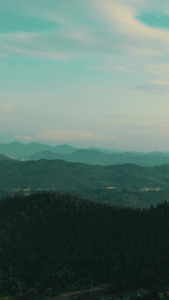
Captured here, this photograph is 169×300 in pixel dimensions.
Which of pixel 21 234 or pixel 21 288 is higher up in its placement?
pixel 21 234

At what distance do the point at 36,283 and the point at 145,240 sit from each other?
48.9m

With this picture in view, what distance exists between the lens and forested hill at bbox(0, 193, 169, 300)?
130750 millimetres

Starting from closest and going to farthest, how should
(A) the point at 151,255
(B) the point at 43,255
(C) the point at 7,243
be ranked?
(A) the point at 151,255 < (B) the point at 43,255 < (C) the point at 7,243

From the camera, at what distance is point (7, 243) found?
7057 inches

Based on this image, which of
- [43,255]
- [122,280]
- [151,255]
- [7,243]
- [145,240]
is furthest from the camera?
[7,243]

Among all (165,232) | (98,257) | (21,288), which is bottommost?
(21,288)

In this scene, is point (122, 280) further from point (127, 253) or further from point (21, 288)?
point (21, 288)

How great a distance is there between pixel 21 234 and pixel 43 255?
24.4m

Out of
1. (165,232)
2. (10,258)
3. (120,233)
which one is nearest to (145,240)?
(165,232)

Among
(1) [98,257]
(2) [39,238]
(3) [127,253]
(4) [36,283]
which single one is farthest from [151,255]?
(2) [39,238]

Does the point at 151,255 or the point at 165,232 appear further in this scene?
the point at 165,232

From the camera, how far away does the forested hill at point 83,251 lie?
131 meters

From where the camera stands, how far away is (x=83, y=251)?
162 meters

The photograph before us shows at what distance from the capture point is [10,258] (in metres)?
169
